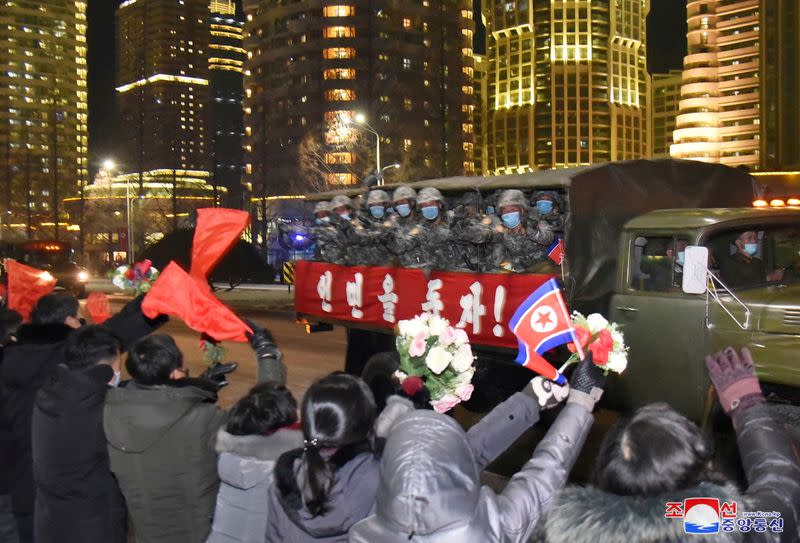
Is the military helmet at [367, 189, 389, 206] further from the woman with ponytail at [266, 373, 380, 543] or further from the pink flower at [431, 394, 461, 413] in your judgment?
the woman with ponytail at [266, 373, 380, 543]

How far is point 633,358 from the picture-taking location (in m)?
6.59

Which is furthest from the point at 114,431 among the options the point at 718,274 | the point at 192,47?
the point at 192,47

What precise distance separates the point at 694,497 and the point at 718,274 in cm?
470

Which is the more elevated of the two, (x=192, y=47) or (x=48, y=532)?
(x=192, y=47)

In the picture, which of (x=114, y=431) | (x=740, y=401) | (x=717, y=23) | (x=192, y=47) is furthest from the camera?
(x=192, y=47)

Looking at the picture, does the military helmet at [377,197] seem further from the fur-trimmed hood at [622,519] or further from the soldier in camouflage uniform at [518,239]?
the fur-trimmed hood at [622,519]

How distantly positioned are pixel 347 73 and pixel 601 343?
102740mm

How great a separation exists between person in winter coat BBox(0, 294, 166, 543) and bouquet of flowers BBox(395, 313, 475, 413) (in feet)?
6.49

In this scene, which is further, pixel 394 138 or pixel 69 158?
pixel 69 158

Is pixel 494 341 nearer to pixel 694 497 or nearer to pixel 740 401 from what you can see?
pixel 740 401

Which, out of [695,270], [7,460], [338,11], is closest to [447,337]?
[695,270]

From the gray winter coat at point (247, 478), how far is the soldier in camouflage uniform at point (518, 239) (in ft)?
17.1

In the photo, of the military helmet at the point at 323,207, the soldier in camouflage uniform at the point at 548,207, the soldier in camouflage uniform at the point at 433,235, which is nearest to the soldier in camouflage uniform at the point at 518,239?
the soldier in camouflage uniform at the point at 548,207

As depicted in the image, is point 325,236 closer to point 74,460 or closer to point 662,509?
point 74,460
